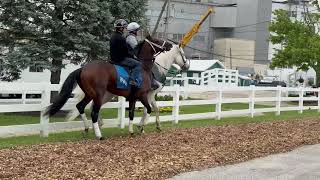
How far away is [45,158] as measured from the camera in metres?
9.03

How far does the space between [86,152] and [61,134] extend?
10.0 ft

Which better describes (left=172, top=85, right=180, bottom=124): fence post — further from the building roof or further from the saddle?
the building roof

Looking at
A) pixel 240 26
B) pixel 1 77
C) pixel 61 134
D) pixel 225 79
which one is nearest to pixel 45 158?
pixel 61 134

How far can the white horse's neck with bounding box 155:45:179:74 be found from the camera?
13792 mm

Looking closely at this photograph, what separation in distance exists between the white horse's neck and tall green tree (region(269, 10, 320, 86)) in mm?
23993

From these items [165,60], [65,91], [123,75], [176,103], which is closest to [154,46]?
[165,60]

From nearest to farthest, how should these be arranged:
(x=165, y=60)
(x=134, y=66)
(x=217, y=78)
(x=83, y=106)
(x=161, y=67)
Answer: (x=134, y=66) → (x=83, y=106) → (x=161, y=67) → (x=165, y=60) → (x=217, y=78)

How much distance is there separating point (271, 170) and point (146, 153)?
227cm

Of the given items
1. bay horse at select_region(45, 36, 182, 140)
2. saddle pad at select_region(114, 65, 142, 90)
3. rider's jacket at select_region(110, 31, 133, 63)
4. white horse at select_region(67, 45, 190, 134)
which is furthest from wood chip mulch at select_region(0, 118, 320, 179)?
rider's jacket at select_region(110, 31, 133, 63)

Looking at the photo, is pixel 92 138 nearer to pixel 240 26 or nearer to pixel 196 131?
pixel 196 131

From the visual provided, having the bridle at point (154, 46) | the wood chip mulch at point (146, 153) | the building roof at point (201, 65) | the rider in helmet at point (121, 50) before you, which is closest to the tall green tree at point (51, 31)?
the bridle at point (154, 46)

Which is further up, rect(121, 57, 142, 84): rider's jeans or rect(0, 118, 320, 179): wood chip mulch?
rect(121, 57, 142, 84): rider's jeans

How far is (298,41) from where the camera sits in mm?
37844

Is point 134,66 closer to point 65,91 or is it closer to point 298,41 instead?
point 65,91
